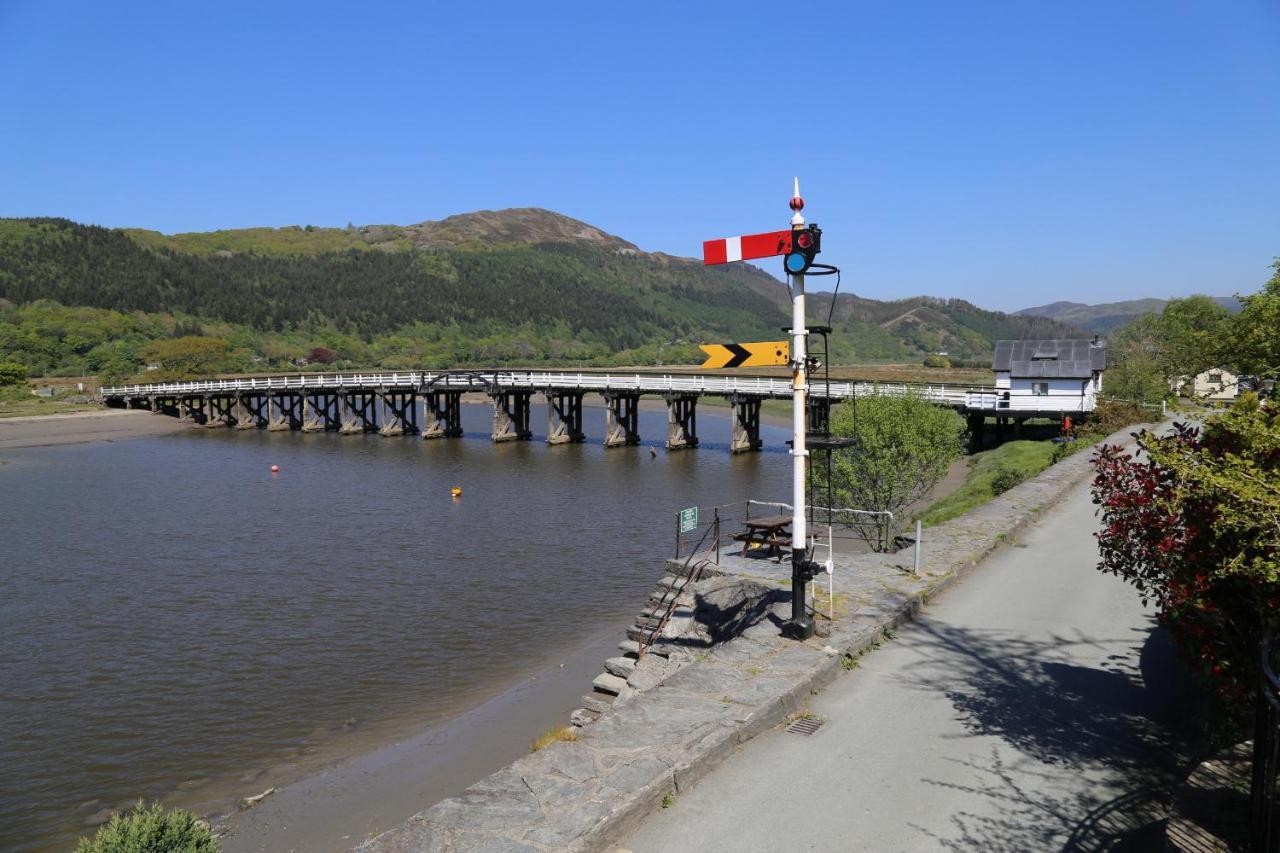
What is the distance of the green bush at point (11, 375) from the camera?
74.6 m

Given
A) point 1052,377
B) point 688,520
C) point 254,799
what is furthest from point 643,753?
point 1052,377

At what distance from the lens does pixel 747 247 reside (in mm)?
8656

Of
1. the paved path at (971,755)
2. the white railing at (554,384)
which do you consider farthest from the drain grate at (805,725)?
the white railing at (554,384)

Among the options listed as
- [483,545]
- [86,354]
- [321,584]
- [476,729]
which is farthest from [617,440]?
[86,354]

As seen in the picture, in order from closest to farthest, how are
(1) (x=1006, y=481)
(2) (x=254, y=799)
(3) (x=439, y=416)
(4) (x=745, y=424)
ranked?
(2) (x=254, y=799) < (1) (x=1006, y=481) < (4) (x=745, y=424) < (3) (x=439, y=416)

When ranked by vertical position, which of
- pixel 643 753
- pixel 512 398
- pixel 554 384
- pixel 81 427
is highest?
pixel 554 384

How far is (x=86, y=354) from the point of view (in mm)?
98500

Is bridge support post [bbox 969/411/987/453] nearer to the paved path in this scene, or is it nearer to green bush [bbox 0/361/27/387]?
the paved path

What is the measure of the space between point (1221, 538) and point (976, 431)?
42.6 metres

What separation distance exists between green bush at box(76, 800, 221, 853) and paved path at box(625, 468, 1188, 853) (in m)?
4.11

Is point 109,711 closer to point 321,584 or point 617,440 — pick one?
point 321,584

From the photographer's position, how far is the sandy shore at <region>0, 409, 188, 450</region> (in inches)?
2096

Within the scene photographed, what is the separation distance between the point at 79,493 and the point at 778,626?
35.1 meters

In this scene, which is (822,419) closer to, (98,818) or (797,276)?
(797,276)
